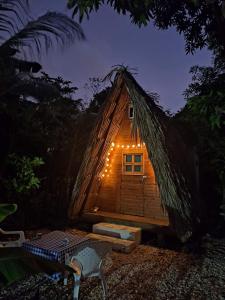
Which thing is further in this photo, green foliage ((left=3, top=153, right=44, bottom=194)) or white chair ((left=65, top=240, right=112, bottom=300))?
green foliage ((left=3, top=153, right=44, bottom=194))

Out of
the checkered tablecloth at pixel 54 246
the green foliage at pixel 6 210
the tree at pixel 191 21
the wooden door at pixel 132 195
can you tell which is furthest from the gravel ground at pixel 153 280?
the tree at pixel 191 21

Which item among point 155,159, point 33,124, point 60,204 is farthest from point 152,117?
point 60,204

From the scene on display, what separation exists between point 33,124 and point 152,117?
3.05 meters

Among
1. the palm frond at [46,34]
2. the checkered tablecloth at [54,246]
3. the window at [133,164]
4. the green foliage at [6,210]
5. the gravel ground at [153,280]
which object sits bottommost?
the gravel ground at [153,280]

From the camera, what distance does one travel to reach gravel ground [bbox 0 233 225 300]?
10.1ft

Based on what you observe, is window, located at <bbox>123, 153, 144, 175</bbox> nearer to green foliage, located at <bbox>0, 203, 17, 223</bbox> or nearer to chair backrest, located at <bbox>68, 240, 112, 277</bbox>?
chair backrest, located at <bbox>68, 240, 112, 277</bbox>

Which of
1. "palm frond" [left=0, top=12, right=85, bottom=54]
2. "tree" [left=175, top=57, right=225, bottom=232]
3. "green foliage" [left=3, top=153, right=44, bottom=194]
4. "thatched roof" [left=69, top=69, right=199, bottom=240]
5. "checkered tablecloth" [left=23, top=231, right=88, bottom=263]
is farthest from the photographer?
"tree" [left=175, top=57, right=225, bottom=232]

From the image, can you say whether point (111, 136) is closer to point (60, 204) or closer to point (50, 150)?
point (50, 150)

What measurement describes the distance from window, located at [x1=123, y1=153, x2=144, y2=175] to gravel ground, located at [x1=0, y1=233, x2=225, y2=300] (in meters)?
2.32

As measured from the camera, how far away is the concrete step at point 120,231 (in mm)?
5075

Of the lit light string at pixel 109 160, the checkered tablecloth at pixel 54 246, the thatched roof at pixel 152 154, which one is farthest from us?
the lit light string at pixel 109 160

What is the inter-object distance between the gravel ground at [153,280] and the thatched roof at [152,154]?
556 mm

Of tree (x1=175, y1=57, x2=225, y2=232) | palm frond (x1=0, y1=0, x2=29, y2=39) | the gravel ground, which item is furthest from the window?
palm frond (x1=0, y1=0, x2=29, y2=39)

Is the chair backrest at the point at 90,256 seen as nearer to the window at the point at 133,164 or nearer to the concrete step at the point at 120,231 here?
the concrete step at the point at 120,231
